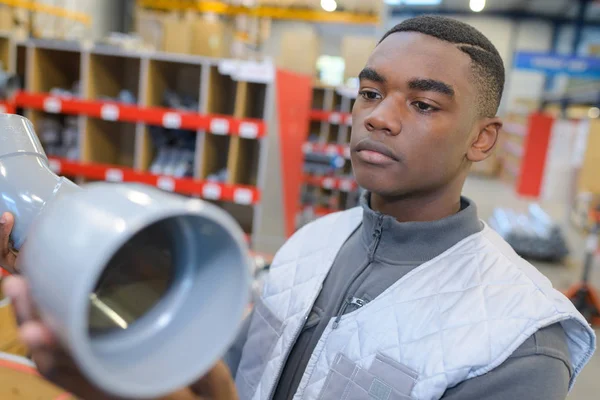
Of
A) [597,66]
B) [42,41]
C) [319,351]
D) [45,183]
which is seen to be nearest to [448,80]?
[319,351]

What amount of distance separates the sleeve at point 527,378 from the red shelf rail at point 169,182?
3032 millimetres

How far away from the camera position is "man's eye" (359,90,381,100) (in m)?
1.12

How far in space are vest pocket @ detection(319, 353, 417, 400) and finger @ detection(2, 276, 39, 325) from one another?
2.18 ft

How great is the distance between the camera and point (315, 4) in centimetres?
782

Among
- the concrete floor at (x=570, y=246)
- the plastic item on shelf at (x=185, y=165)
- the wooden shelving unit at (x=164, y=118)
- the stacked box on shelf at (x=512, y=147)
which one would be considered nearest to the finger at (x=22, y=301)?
the wooden shelving unit at (x=164, y=118)

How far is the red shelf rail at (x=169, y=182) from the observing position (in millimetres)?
3863

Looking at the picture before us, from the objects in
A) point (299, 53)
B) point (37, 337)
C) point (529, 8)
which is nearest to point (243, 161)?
point (299, 53)

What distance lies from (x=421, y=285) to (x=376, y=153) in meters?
0.28

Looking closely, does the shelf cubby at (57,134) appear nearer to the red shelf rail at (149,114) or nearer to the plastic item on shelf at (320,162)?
the red shelf rail at (149,114)

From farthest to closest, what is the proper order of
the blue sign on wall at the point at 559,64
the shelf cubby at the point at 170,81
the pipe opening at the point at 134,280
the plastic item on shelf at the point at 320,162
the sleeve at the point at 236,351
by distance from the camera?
1. the blue sign on wall at the point at 559,64
2. the plastic item on shelf at the point at 320,162
3. the shelf cubby at the point at 170,81
4. the sleeve at the point at 236,351
5. the pipe opening at the point at 134,280

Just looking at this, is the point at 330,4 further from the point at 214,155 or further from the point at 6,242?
the point at 6,242

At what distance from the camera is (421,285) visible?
1.04 metres

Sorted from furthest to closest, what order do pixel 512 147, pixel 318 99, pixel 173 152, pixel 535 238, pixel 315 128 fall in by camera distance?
pixel 512 147 < pixel 315 128 < pixel 318 99 < pixel 535 238 < pixel 173 152

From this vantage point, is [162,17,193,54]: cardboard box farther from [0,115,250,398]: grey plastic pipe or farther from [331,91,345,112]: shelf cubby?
[0,115,250,398]: grey plastic pipe
